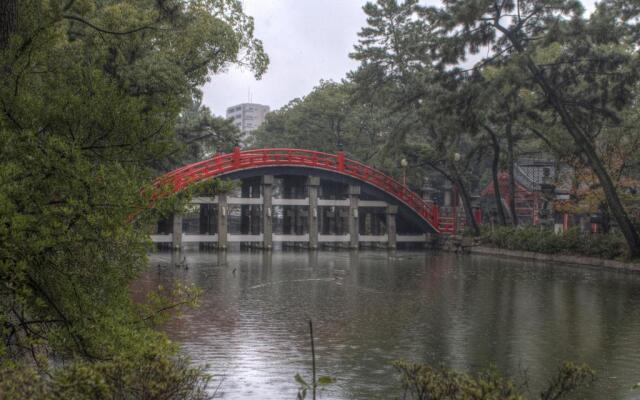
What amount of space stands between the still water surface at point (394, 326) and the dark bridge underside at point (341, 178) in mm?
13189

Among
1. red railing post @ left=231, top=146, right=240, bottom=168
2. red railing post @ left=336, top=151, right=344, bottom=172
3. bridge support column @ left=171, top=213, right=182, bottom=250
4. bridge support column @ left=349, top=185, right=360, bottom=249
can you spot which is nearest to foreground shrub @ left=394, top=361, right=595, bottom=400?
bridge support column @ left=171, top=213, right=182, bottom=250

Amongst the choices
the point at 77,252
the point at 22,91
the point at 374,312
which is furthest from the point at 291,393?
the point at 374,312

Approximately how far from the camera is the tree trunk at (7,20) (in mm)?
6812

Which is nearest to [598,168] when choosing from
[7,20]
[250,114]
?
[7,20]

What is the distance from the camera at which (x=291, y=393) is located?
745 cm

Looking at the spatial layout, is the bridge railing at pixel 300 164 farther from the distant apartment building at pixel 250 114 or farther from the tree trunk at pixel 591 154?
the distant apartment building at pixel 250 114

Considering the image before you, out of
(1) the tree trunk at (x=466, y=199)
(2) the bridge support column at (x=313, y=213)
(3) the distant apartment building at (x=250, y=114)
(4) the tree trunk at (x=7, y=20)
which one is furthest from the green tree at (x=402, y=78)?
(3) the distant apartment building at (x=250, y=114)

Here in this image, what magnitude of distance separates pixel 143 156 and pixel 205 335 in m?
5.24

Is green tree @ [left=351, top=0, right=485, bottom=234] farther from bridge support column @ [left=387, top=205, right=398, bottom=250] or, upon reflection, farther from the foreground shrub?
the foreground shrub

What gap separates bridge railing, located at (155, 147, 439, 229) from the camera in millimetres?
33344

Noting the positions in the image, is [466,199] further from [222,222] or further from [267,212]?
[222,222]

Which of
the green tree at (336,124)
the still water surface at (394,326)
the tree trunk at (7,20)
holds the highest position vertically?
the green tree at (336,124)

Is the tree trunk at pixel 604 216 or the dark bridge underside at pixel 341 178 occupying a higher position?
the dark bridge underside at pixel 341 178

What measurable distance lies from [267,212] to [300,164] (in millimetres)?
3069
